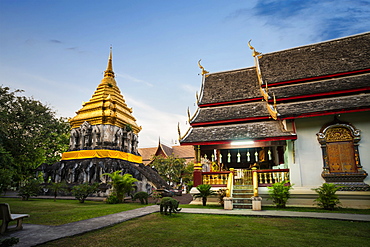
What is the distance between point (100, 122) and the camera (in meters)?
20.2

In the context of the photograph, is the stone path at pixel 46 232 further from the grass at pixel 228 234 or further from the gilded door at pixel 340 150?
the gilded door at pixel 340 150

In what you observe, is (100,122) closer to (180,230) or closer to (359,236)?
(180,230)

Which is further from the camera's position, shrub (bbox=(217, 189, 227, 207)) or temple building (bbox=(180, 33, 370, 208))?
shrub (bbox=(217, 189, 227, 207))

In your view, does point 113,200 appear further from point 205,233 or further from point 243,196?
point 205,233

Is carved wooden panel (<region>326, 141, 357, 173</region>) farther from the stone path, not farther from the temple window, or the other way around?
the stone path

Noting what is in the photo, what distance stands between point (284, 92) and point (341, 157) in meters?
3.95

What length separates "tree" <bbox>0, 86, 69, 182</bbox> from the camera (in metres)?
18.0

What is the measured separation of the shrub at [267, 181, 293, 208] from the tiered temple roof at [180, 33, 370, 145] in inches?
76.6

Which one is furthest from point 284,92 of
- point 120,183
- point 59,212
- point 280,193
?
point 59,212

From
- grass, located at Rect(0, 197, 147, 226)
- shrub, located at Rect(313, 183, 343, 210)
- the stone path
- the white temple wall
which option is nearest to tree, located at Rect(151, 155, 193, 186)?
grass, located at Rect(0, 197, 147, 226)

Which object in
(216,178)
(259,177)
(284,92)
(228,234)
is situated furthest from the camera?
(284,92)

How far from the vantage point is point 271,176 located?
10312 mm

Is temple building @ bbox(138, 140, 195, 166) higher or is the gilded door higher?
temple building @ bbox(138, 140, 195, 166)

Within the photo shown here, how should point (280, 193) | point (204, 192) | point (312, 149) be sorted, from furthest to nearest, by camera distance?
point (204, 192), point (312, 149), point (280, 193)
